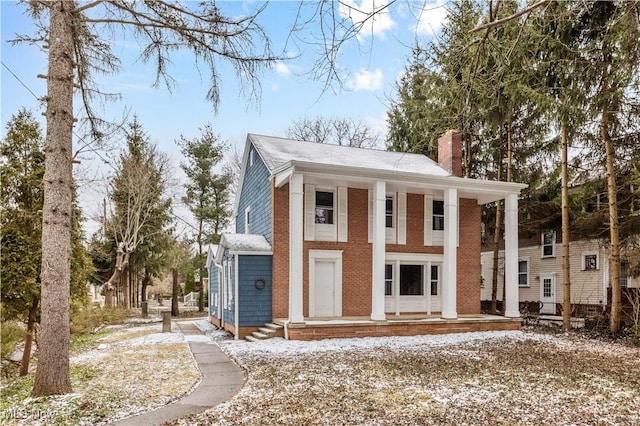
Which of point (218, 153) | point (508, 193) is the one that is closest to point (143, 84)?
point (508, 193)

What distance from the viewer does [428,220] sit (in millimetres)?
15172

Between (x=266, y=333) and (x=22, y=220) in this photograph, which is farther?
(x=266, y=333)

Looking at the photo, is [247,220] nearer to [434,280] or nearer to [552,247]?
[434,280]

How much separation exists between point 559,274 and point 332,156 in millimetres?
13808

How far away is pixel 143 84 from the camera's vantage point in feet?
22.3

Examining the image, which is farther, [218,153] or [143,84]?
[218,153]

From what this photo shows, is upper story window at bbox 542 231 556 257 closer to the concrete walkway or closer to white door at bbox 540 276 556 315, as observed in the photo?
white door at bbox 540 276 556 315

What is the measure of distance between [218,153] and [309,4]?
23.3 m

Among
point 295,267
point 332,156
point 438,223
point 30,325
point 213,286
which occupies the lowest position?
point 213,286

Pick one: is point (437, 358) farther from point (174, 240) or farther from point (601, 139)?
point (174, 240)

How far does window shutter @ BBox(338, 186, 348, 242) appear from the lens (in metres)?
14.0

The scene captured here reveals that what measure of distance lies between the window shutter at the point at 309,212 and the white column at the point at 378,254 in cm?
198

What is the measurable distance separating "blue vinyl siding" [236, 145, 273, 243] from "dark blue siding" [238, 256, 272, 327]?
875mm

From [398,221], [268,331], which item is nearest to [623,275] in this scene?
[398,221]
